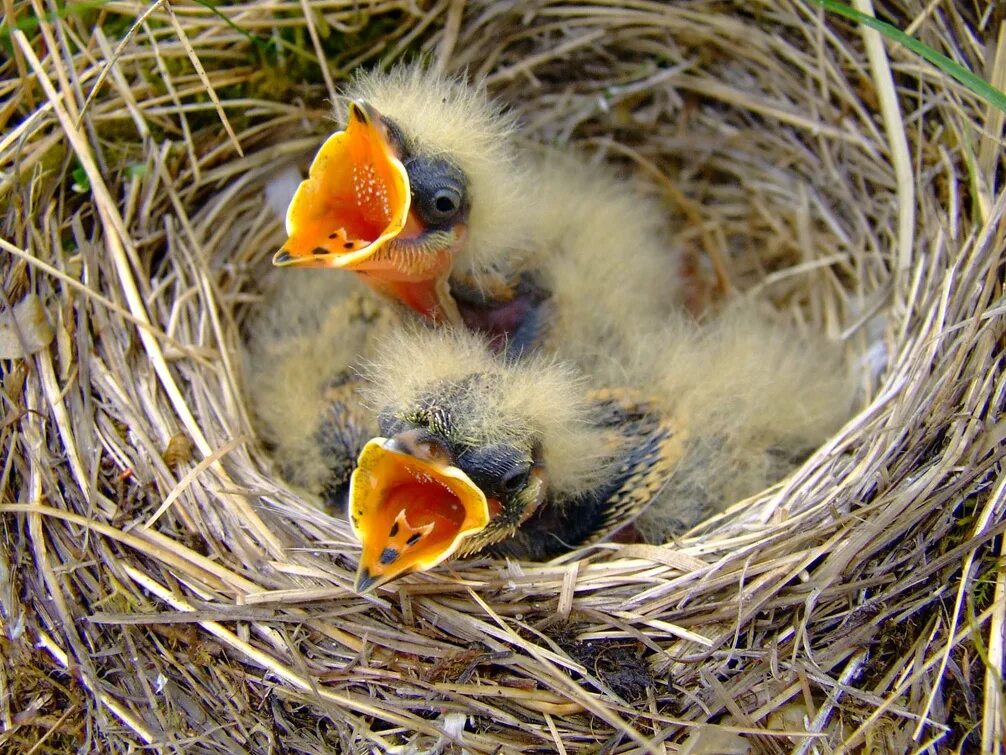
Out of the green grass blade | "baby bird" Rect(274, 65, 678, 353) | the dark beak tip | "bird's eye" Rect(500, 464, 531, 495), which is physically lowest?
"bird's eye" Rect(500, 464, 531, 495)

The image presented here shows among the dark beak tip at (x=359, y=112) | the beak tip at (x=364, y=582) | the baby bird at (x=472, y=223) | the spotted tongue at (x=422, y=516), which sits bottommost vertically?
the beak tip at (x=364, y=582)

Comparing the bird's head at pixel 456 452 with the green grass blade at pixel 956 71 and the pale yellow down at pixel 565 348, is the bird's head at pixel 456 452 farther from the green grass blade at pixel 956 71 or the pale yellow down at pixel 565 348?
the green grass blade at pixel 956 71

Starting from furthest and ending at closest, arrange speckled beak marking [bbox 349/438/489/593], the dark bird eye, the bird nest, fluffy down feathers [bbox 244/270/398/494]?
fluffy down feathers [bbox 244/270/398/494] → the dark bird eye → the bird nest → speckled beak marking [bbox 349/438/489/593]

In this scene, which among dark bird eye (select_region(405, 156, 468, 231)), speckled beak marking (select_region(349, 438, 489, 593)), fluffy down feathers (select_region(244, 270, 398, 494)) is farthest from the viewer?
fluffy down feathers (select_region(244, 270, 398, 494))

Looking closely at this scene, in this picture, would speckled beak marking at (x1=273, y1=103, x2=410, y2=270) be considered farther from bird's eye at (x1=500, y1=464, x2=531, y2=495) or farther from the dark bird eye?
bird's eye at (x1=500, y1=464, x2=531, y2=495)

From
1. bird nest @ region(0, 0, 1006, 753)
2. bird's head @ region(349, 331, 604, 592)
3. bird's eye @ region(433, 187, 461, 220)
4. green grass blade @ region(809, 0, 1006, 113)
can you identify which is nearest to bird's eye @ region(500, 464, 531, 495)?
bird's head @ region(349, 331, 604, 592)

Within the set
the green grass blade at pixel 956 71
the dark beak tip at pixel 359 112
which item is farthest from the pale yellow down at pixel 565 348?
the green grass blade at pixel 956 71

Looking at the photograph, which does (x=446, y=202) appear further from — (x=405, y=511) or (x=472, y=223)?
(x=405, y=511)
